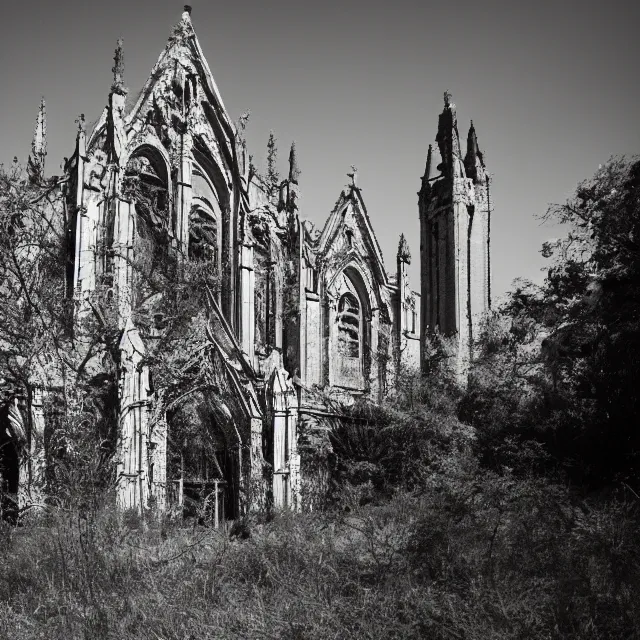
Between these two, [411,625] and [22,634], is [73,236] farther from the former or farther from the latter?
[411,625]

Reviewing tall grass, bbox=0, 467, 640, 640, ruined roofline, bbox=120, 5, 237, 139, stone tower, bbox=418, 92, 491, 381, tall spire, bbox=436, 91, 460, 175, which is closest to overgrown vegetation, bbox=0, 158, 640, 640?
tall grass, bbox=0, 467, 640, 640

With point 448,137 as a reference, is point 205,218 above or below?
below

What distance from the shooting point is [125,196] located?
23859 mm

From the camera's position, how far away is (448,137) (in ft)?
120

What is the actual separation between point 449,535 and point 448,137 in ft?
84.4

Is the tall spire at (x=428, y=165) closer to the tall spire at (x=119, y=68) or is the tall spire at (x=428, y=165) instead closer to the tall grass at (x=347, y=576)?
the tall spire at (x=119, y=68)

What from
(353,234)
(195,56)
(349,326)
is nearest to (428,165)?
(353,234)

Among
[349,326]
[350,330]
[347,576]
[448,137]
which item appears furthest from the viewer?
[448,137]

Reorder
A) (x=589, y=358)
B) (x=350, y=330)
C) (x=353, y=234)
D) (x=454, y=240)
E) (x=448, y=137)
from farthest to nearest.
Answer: (x=448, y=137)
(x=454, y=240)
(x=353, y=234)
(x=350, y=330)
(x=589, y=358)

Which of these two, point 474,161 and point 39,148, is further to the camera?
point 474,161

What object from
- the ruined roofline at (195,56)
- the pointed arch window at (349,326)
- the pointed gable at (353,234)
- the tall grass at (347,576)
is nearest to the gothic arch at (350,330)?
the pointed arch window at (349,326)

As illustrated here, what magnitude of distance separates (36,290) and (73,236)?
2757mm

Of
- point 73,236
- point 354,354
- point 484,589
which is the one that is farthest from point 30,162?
point 484,589

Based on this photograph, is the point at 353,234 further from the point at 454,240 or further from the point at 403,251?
the point at 454,240
